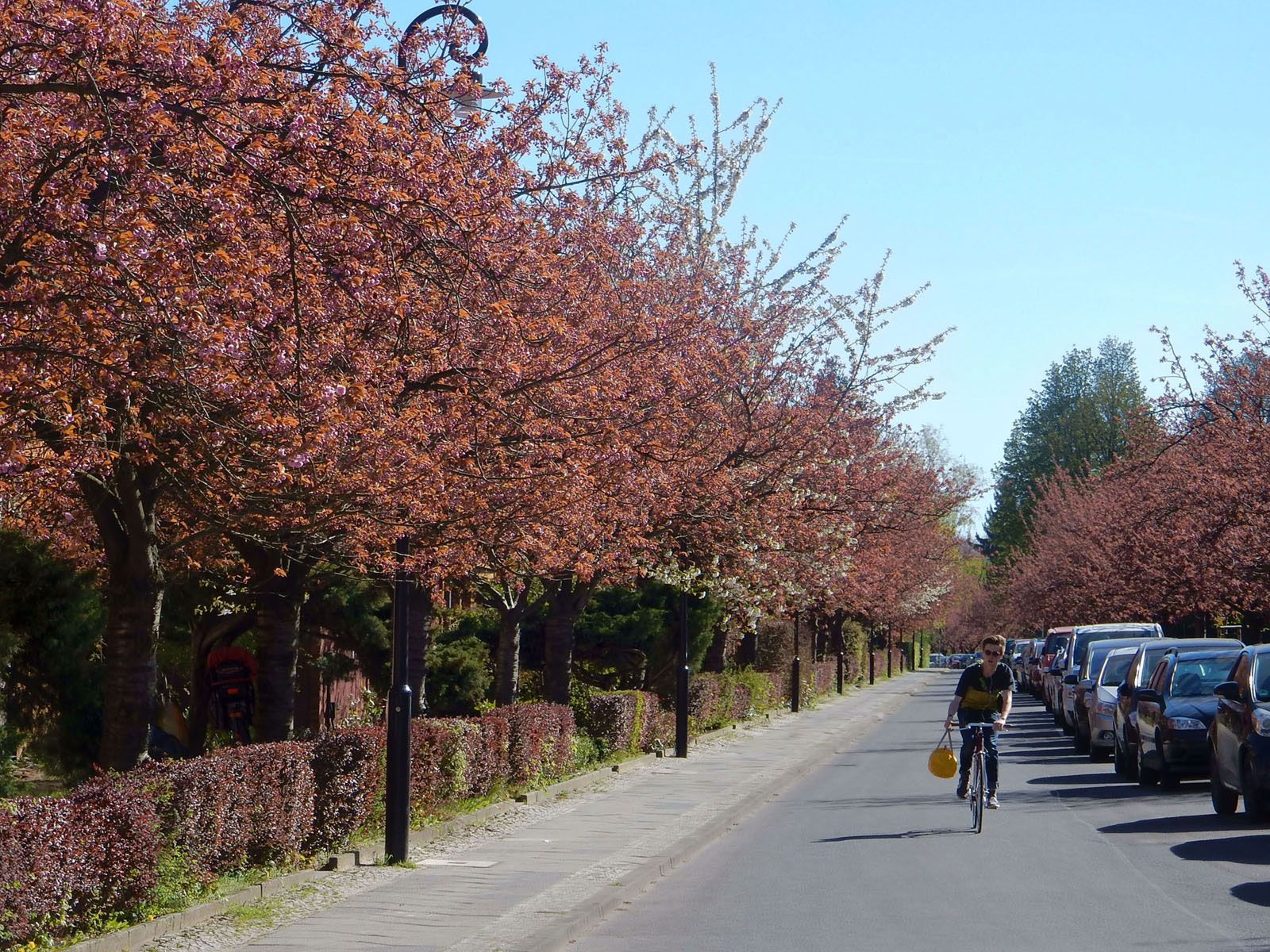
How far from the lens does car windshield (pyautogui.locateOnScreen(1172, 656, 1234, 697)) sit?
19125 millimetres

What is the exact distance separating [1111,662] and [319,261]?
19629 millimetres

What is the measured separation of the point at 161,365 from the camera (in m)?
8.38

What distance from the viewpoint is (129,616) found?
1224 cm

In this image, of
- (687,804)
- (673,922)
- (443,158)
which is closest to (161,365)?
(443,158)

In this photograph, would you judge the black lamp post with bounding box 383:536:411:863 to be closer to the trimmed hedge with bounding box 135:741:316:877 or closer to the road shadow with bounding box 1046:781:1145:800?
the trimmed hedge with bounding box 135:741:316:877

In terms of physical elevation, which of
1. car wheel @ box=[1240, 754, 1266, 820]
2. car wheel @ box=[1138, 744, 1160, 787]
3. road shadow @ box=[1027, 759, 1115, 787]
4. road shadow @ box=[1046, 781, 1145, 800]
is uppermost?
car wheel @ box=[1240, 754, 1266, 820]

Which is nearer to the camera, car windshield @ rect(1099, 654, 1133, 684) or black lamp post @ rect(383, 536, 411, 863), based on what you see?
black lamp post @ rect(383, 536, 411, 863)

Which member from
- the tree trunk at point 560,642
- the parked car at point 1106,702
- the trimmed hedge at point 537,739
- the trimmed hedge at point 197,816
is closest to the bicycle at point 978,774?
the trimmed hedge at point 197,816

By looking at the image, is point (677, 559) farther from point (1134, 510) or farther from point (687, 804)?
point (1134, 510)

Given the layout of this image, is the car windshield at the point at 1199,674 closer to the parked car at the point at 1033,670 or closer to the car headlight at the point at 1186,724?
the car headlight at the point at 1186,724

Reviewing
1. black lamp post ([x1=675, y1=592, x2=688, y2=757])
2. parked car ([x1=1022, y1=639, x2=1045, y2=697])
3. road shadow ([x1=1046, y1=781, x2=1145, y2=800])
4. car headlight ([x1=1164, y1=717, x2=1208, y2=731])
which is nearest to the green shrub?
black lamp post ([x1=675, y1=592, x2=688, y2=757])

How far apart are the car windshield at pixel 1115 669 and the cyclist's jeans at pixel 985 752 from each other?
1072cm

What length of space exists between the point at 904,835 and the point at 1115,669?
12.3 metres

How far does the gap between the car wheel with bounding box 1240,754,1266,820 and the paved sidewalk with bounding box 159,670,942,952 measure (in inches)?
193
